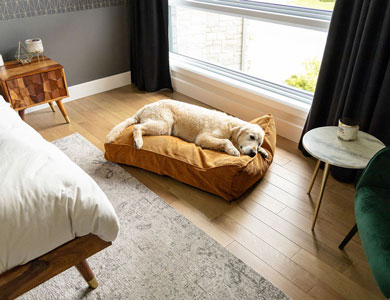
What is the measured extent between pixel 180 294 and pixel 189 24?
2873 mm

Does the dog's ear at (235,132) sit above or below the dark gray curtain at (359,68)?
below

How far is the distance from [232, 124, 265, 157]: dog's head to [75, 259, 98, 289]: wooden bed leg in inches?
46.1

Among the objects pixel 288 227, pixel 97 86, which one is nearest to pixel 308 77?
pixel 288 227

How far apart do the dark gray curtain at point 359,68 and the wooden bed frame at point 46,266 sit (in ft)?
4.81

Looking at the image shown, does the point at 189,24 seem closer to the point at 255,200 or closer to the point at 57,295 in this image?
the point at 255,200

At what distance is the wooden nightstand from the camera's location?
8.50 ft

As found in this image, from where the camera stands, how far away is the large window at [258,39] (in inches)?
99.0

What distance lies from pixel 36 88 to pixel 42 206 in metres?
1.81

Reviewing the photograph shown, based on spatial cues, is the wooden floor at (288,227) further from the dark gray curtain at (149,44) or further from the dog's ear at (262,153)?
the dark gray curtain at (149,44)

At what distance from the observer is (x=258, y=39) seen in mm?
3043

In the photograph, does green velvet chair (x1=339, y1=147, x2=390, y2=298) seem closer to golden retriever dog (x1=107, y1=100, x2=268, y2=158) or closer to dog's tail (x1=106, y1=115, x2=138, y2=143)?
golden retriever dog (x1=107, y1=100, x2=268, y2=158)

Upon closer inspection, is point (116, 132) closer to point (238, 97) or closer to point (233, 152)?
point (233, 152)

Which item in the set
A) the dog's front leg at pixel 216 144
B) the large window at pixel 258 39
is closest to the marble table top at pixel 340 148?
the dog's front leg at pixel 216 144

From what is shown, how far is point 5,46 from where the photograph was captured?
2.90 metres
